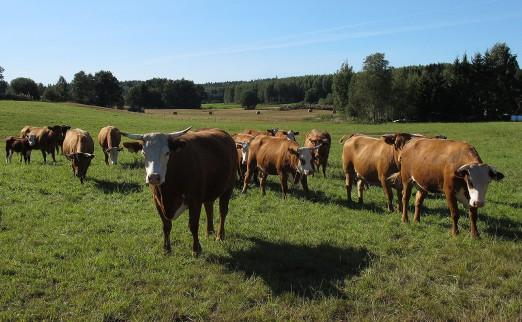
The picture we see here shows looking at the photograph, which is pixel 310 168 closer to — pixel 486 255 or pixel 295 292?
pixel 486 255

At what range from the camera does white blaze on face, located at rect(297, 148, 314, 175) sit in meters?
12.2

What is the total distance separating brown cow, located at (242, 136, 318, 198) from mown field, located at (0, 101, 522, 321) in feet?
3.20

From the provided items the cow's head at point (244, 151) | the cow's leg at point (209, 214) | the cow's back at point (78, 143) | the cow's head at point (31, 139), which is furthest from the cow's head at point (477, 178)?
the cow's head at point (31, 139)

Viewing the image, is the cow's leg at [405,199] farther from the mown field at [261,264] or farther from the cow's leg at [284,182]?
the cow's leg at [284,182]

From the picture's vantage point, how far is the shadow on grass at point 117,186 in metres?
13.2

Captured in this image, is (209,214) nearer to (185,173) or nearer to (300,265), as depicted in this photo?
(185,173)

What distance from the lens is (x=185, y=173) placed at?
Result: 728 centimetres

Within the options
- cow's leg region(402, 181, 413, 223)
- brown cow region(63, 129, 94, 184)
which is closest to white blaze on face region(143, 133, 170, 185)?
cow's leg region(402, 181, 413, 223)

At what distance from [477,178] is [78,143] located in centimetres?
1297

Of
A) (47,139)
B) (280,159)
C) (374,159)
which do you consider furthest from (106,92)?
(374,159)

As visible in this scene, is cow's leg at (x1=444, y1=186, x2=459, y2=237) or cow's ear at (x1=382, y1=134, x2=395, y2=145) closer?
cow's leg at (x1=444, y1=186, x2=459, y2=237)

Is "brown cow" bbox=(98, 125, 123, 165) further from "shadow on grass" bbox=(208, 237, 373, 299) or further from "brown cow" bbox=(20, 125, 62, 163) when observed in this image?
"shadow on grass" bbox=(208, 237, 373, 299)

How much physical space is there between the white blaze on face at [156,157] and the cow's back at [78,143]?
956 cm

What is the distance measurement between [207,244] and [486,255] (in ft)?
15.3
